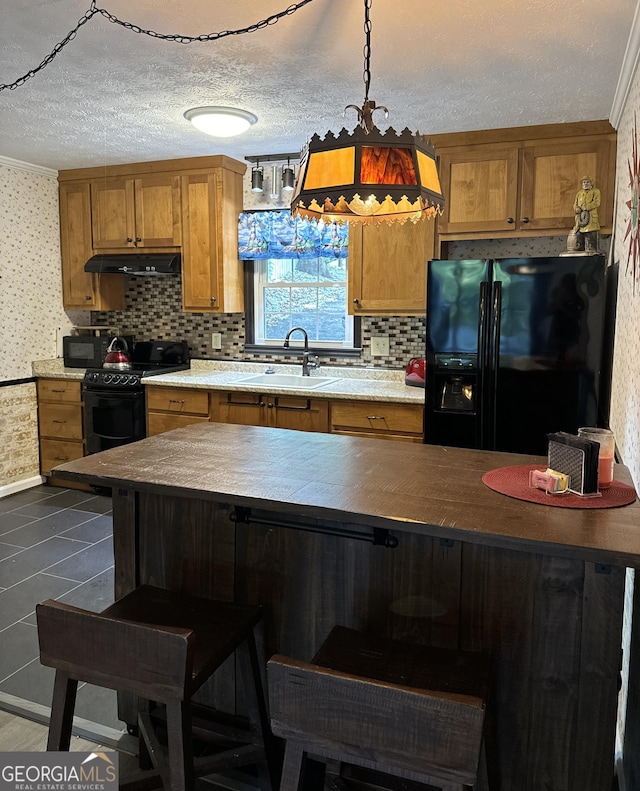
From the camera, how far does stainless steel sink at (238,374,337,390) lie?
437 centimetres

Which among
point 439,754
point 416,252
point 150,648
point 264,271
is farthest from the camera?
point 264,271

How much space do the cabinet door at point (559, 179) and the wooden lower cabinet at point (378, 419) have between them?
128cm

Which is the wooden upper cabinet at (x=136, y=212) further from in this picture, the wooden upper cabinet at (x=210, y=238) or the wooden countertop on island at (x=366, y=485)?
the wooden countertop on island at (x=366, y=485)

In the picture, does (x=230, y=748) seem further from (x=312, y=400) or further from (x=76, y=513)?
(x=76, y=513)

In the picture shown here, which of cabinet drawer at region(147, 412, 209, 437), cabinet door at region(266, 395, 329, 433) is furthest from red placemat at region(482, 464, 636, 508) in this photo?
cabinet drawer at region(147, 412, 209, 437)

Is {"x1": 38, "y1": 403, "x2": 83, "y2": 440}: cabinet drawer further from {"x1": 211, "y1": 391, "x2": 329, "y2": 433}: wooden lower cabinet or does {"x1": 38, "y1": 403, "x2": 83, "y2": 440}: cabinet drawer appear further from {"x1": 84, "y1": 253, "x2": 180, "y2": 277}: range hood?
{"x1": 211, "y1": 391, "x2": 329, "y2": 433}: wooden lower cabinet

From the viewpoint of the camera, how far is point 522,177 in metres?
3.60

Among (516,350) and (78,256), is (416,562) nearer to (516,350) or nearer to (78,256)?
(516,350)

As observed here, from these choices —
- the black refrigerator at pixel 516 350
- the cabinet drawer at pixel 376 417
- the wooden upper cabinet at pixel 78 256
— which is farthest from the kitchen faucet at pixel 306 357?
the wooden upper cabinet at pixel 78 256

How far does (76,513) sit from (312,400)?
1.84m

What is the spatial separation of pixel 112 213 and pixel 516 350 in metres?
3.22

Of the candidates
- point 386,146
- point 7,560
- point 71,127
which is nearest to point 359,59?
point 386,146

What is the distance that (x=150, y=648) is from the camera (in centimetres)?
137

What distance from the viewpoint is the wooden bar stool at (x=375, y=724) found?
1.13 meters
